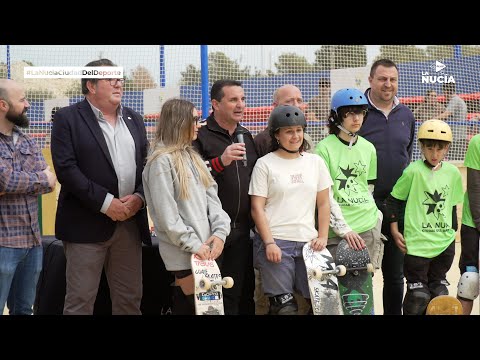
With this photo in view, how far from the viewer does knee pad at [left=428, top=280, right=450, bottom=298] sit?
15.8 ft

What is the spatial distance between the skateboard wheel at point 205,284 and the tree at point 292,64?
245 inches

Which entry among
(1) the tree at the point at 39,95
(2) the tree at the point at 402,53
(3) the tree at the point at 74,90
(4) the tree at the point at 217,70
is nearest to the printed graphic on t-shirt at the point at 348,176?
(4) the tree at the point at 217,70

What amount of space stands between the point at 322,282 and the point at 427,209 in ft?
3.36

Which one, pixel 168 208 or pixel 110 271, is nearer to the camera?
pixel 168 208

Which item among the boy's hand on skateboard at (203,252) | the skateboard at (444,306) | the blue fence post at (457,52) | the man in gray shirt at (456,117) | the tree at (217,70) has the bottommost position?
the skateboard at (444,306)

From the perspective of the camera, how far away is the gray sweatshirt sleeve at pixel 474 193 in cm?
494

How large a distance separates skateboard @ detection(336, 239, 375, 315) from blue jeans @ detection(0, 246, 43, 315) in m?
1.97

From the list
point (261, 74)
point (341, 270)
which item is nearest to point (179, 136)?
point (341, 270)

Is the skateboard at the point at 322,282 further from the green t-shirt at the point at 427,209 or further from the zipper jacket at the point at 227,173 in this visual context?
the green t-shirt at the point at 427,209

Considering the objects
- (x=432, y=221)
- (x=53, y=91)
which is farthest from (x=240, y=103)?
(x=53, y=91)

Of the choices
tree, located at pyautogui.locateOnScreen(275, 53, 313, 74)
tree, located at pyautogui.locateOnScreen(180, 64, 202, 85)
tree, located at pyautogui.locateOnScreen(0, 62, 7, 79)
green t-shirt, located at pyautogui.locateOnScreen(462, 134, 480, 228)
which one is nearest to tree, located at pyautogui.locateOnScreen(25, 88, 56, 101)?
tree, located at pyautogui.locateOnScreen(0, 62, 7, 79)

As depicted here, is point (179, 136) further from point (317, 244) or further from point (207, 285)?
point (317, 244)

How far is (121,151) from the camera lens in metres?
4.41

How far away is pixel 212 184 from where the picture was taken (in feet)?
14.3
